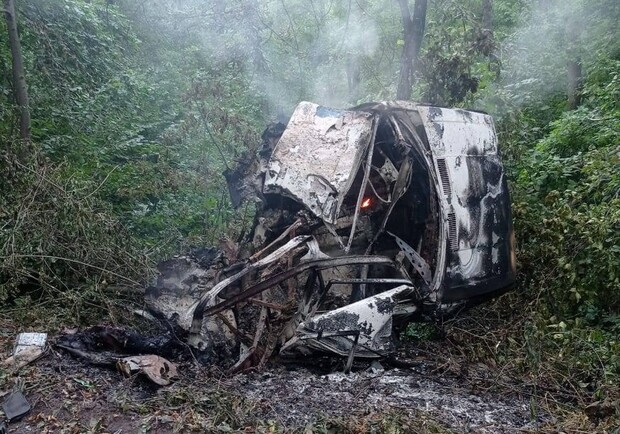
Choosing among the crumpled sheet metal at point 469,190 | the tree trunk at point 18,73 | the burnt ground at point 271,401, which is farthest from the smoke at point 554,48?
the tree trunk at point 18,73

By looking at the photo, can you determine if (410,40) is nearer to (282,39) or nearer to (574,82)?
(282,39)

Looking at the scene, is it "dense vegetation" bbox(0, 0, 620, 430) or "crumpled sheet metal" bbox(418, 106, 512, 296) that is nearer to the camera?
"crumpled sheet metal" bbox(418, 106, 512, 296)

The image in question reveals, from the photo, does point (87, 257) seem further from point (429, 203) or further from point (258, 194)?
point (429, 203)

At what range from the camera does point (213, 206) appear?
26.9ft

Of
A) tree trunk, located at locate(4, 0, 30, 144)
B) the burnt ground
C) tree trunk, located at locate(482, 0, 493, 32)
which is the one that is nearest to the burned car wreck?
the burnt ground

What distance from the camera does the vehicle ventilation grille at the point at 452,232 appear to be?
478cm

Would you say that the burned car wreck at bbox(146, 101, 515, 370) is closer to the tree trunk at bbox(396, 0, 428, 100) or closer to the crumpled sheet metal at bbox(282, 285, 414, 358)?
the crumpled sheet metal at bbox(282, 285, 414, 358)

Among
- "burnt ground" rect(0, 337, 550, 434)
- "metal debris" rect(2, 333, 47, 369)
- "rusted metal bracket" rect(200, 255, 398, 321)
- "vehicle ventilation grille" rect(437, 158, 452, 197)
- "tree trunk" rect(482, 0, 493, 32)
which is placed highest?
"tree trunk" rect(482, 0, 493, 32)

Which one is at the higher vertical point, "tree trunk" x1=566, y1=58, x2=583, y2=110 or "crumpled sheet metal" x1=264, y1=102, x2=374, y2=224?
"tree trunk" x1=566, y1=58, x2=583, y2=110

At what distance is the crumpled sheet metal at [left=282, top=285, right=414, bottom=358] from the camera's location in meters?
4.19

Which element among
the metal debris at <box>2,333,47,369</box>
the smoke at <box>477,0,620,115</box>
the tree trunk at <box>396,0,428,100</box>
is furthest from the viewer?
the smoke at <box>477,0,620,115</box>

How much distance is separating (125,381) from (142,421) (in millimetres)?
593

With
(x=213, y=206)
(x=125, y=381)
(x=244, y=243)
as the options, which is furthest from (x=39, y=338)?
(x=213, y=206)

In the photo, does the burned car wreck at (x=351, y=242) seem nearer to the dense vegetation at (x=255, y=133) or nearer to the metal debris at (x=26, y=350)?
the dense vegetation at (x=255, y=133)
